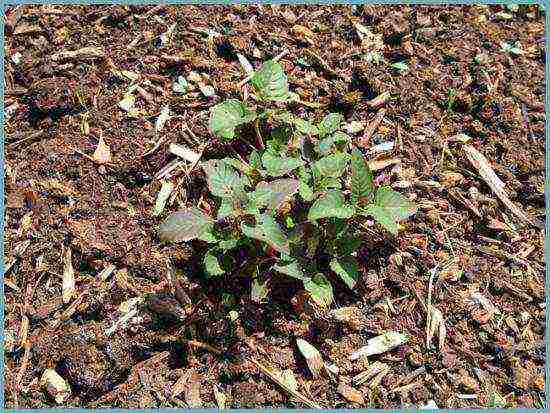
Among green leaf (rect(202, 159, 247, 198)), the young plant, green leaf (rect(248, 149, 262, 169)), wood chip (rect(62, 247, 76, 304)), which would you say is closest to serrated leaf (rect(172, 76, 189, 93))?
the young plant

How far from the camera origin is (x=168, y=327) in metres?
2.35

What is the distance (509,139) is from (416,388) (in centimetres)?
114

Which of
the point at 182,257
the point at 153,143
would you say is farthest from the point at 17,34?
the point at 182,257

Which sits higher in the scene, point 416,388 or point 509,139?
point 509,139

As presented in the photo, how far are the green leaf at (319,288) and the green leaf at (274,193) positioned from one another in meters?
0.25

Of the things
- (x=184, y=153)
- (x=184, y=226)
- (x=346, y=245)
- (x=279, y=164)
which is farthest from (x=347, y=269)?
(x=184, y=153)

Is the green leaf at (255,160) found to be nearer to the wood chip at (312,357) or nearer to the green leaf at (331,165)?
the green leaf at (331,165)

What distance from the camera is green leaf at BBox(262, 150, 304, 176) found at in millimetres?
2324

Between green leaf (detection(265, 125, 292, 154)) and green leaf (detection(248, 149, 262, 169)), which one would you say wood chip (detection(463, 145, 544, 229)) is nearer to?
green leaf (detection(265, 125, 292, 154))

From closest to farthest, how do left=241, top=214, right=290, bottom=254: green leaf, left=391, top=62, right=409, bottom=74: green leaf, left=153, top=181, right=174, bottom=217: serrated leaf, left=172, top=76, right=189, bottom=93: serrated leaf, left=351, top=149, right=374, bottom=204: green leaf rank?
1. left=241, top=214, right=290, bottom=254: green leaf
2. left=351, top=149, right=374, bottom=204: green leaf
3. left=153, top=181, right=174, bottom=217: serrated leaf
4. left=172, top=76, right=189, bottom=93: serrated leaf
5. left=391, top=62, right=409, bottom=74: green leaf

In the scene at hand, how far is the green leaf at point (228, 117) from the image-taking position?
2.44m

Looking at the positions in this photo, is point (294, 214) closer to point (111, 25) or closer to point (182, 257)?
point (182, 257)

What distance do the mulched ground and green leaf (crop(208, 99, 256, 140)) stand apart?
0.27 metres

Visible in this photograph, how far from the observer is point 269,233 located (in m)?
2.14
